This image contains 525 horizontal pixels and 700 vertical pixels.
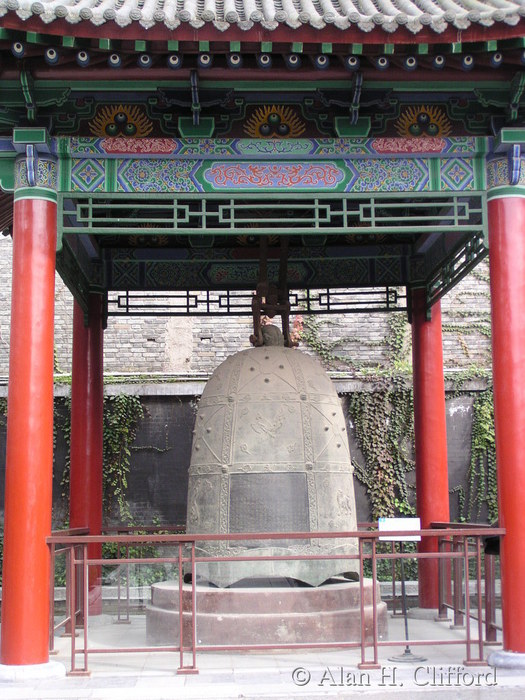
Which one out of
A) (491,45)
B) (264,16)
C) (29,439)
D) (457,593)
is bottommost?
(457,593)

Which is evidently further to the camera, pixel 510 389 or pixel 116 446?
pixel 116 446

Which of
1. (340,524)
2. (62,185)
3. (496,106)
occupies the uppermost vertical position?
(496,106)

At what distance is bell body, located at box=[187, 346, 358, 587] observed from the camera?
9.03 m

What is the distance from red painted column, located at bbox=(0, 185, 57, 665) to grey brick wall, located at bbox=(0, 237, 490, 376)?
384 inches

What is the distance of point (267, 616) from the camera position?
8453mm

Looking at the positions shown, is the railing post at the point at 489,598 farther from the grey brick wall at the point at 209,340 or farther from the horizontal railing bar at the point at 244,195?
the grey brick wall at the point at 209,340

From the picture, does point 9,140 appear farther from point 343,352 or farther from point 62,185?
point 343,352

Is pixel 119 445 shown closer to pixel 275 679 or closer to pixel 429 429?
pixel 429 429

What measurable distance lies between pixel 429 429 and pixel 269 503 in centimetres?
322

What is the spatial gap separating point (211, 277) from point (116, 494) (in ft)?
19.8

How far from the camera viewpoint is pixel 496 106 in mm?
8492

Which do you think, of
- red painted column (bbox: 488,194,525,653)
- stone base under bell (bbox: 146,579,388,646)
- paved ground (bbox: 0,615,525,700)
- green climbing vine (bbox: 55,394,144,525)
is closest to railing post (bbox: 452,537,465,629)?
stone base under bell (bbox: 146,579,388,646)

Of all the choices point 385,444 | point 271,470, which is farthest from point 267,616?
point 385,444

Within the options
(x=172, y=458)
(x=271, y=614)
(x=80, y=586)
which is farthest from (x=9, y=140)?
(x=172, y=458)
